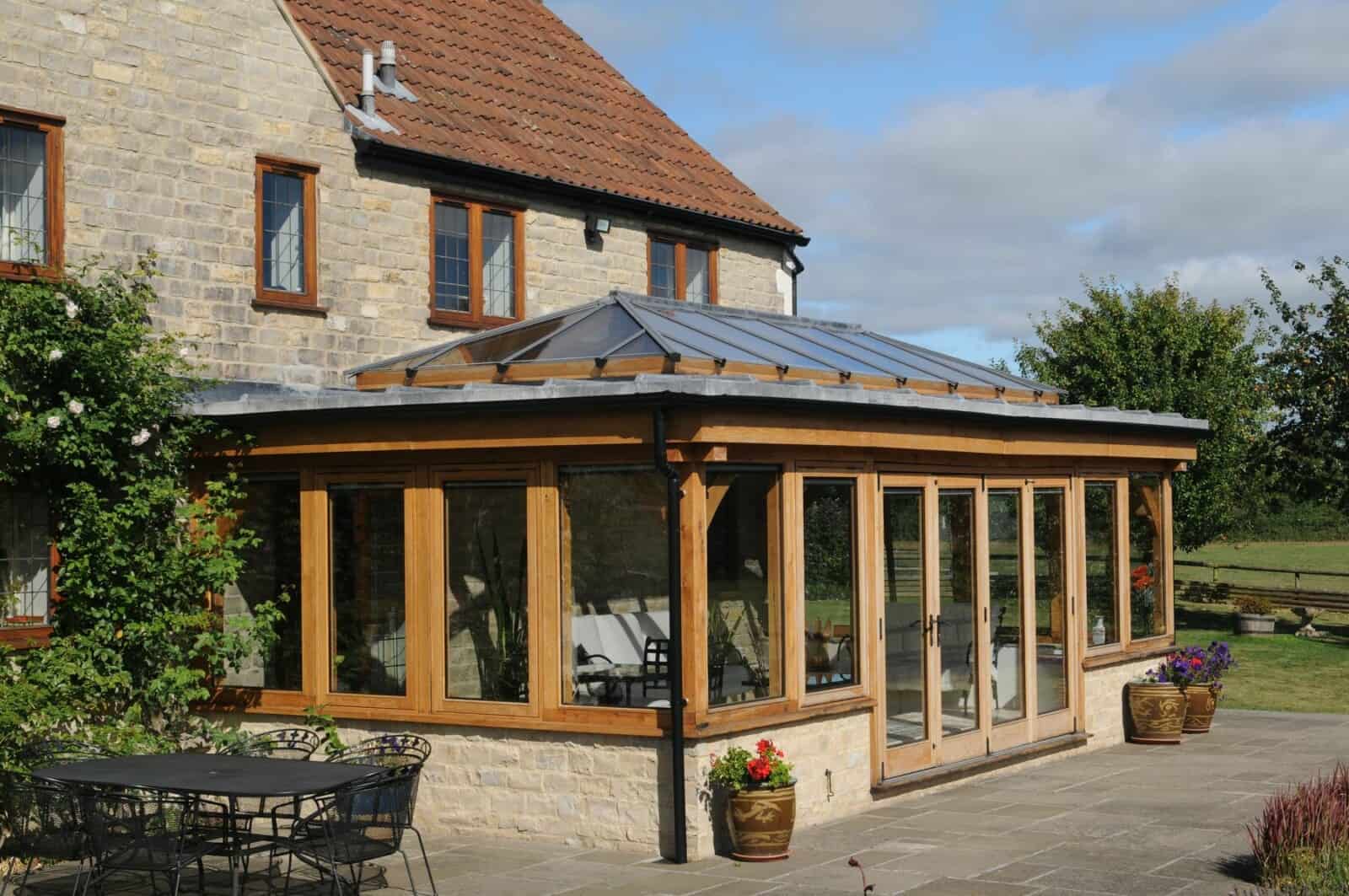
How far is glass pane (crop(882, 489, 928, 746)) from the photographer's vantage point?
44.4 feet

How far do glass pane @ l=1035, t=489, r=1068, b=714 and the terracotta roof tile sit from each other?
658cm

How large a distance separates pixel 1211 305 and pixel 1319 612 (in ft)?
23.2

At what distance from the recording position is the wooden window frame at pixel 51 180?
13.1 m

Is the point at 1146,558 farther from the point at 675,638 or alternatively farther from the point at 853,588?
the point at 675,638

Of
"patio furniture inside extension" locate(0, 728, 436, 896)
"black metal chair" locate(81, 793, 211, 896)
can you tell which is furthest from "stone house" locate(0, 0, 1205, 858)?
"black metal chair" locate(81, 793, 211, 896)

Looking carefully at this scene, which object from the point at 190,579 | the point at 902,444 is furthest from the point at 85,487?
A: the point at 902,444

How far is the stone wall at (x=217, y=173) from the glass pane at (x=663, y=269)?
295 centimetres

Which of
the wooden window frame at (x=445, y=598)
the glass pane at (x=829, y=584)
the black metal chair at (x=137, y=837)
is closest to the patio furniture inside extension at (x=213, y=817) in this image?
the black metal chair at (x=137, y=837)

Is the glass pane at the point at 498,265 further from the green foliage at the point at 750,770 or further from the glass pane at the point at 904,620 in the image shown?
the green foliage at the point at 750,770

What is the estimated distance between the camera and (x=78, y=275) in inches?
525

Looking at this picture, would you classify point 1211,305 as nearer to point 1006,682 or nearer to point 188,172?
point 1006,682

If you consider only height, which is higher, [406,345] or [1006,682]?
[406,345]

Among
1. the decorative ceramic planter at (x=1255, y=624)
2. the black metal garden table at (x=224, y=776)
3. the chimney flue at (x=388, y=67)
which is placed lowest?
the decorative ceramic planter at (x=1255, y=624)

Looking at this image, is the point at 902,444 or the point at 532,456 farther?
the point at 902,444
